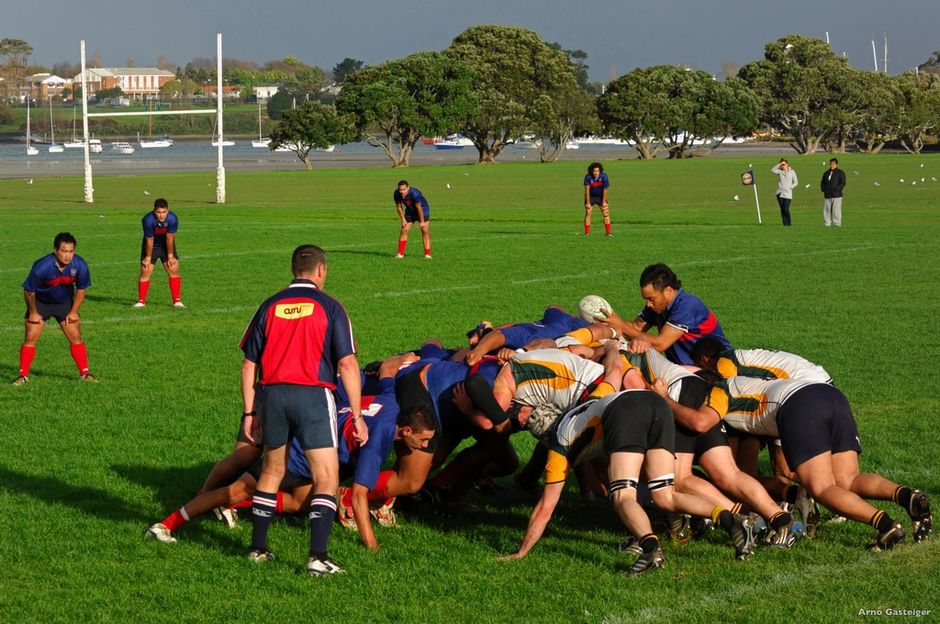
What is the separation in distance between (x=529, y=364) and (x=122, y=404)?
20.8 ft

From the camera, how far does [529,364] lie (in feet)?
30.0

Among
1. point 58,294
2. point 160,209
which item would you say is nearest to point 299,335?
point 58,294

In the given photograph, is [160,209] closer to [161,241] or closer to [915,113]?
[161,241]

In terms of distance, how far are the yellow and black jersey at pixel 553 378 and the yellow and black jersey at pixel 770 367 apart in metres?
1.01

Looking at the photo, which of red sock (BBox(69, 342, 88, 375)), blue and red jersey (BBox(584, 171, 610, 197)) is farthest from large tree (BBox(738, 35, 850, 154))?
red sock (BBox(69, 342, 88, 375))

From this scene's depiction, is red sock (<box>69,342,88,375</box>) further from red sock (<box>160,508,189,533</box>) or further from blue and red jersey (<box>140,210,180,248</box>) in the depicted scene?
red sock (<box>160,508,189,533</box>)

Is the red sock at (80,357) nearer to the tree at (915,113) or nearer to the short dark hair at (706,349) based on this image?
the short dark hair at (706,349)

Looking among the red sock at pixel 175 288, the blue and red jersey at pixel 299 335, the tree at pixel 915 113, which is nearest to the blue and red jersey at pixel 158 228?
the red sock at pixel 175 288

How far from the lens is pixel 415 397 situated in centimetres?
923

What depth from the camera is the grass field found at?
7.87 m

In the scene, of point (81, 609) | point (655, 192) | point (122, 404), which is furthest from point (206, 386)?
point (655, 192)

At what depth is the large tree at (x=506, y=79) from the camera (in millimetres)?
102312

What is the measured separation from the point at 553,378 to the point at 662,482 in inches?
43.8

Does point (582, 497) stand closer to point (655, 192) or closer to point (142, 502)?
point (142, 502)
